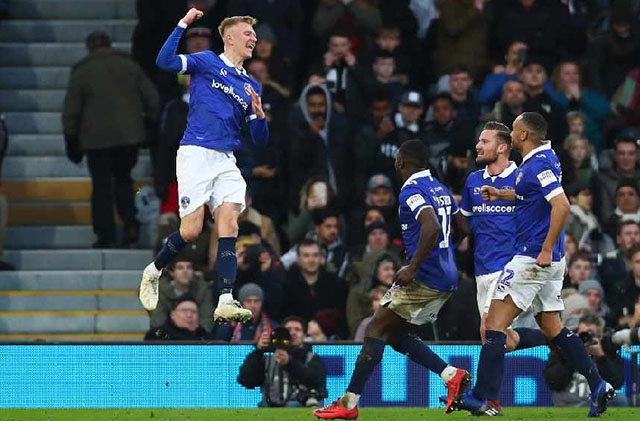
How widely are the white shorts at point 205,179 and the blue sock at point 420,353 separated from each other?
60.8 inches

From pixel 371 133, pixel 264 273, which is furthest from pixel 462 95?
pixel 264 273

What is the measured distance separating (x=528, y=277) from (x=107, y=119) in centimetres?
697

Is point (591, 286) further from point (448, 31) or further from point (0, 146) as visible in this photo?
point (0, 146)

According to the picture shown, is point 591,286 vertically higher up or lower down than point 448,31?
lower down

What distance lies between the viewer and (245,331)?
16391 mm

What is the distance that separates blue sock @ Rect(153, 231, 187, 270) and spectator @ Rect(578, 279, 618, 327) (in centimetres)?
466

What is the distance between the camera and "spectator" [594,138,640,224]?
1836cm

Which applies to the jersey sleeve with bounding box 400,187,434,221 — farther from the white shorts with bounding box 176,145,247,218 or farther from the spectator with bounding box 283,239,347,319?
the spectator with bounding box 283,239,347,319

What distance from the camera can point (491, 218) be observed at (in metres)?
13.7

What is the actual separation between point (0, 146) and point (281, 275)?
3.49 meters

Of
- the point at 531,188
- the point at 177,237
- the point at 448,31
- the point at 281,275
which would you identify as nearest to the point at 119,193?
the point at 281,275

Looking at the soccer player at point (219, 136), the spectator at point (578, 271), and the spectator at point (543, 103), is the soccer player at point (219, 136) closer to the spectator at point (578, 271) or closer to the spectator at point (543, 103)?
the spectator at point (578, 271)

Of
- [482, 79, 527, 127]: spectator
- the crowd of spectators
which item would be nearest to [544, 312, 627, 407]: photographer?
the crowd of spectators

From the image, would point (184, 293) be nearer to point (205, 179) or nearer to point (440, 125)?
point (440, 125)
